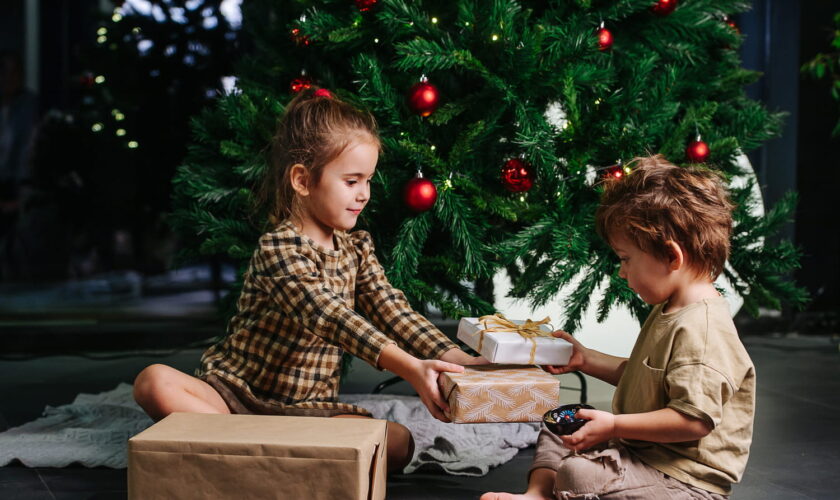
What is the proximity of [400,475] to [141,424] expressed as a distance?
73cm

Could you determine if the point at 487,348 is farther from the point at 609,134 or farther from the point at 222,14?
the point at 222,14

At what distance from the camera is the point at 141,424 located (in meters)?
2.00

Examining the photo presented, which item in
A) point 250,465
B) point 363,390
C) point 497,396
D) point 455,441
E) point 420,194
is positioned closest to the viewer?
point 250,465

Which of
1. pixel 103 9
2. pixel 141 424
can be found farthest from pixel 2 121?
pixel 141 424

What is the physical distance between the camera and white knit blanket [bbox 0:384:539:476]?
5.60 ft

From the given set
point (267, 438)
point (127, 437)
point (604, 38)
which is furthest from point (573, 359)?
point (127, 437)

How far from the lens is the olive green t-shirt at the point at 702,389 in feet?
3.87

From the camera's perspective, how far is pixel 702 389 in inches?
46.3

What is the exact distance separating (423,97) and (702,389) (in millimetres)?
855

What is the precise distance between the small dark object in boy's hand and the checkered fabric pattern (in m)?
0.38

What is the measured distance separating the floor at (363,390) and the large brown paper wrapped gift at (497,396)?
0.91ft

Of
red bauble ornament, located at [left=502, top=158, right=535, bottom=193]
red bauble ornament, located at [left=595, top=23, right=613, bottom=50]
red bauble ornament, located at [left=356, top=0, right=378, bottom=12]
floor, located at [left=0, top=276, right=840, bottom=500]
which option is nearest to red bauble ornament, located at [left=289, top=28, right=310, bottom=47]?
red bauble ornament, located at [left=356, top=0, right=378, bottom=12]

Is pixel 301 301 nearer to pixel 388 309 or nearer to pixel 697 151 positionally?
pixel 388 309

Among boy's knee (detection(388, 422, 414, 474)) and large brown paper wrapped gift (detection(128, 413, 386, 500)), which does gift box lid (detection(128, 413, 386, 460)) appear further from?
boy's knee (detection(388, 422, 414, 474))
